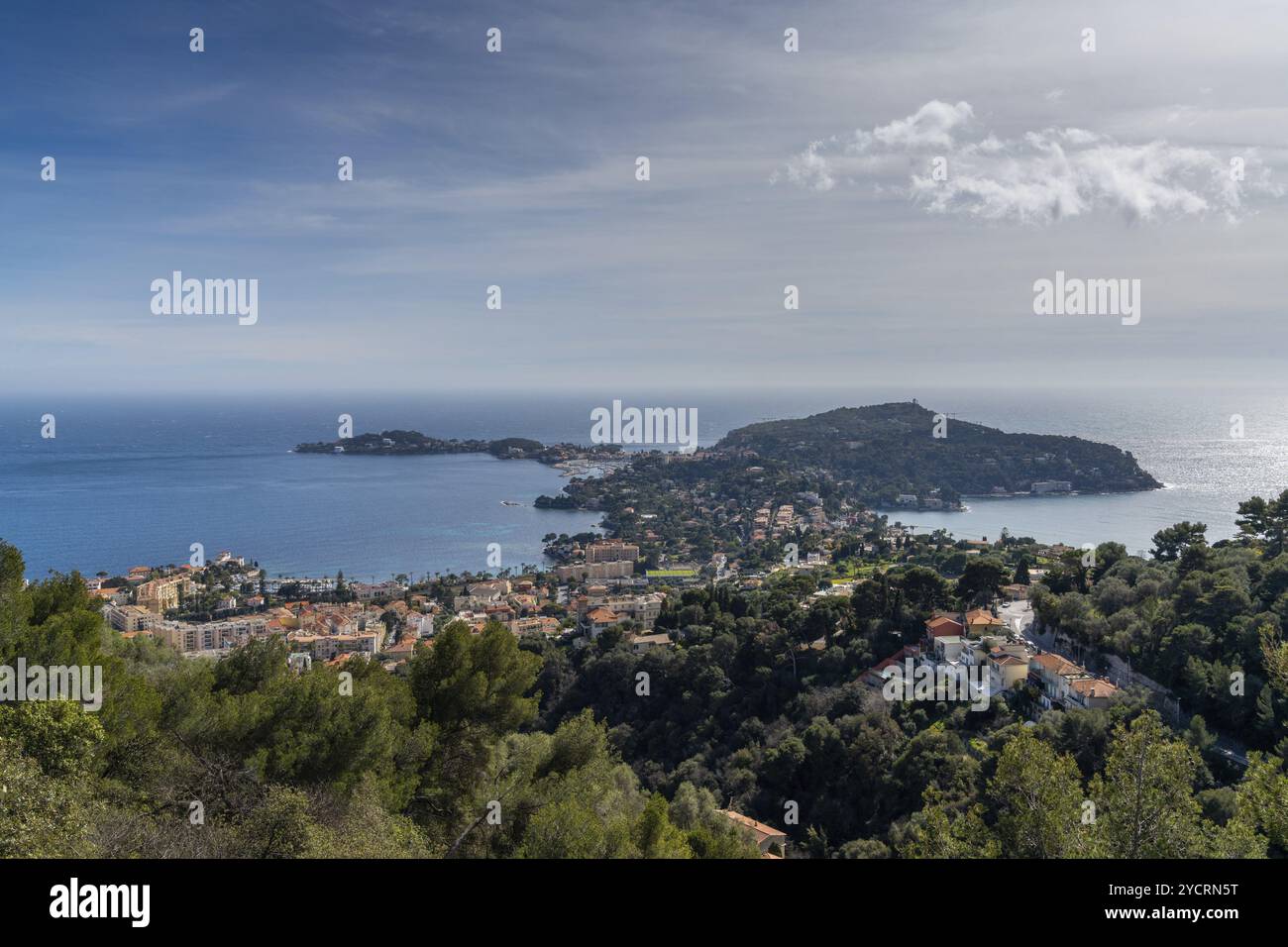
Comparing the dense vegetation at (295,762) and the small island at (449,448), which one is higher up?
the small island at (449,448)

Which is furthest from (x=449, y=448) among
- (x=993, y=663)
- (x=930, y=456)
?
(x=993, y=663)

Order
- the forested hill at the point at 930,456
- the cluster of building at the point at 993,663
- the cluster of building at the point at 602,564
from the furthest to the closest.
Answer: the forested hill at the point at 930,456 < the cluster of building at the point at 602,564 < the cluster of building at the point at 993,663

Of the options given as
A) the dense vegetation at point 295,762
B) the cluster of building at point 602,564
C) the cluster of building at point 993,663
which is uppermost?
the dense vegetation at point 295,762

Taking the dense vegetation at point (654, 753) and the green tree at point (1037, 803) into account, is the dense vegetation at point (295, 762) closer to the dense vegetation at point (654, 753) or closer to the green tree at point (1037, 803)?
the dense vegetation at point (654, 753)

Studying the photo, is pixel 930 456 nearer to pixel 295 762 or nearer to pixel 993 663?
pixel 993 663

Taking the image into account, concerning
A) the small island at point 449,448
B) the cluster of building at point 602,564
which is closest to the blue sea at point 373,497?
the small island at point 449,448
